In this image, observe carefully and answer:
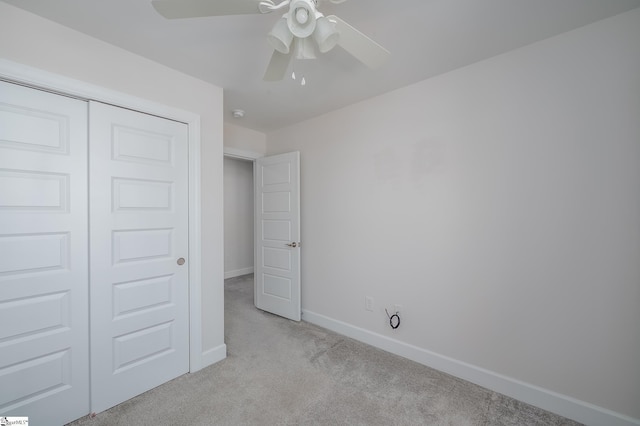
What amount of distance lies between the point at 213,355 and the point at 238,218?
3.50 m

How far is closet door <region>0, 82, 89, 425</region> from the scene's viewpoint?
5.03 feet

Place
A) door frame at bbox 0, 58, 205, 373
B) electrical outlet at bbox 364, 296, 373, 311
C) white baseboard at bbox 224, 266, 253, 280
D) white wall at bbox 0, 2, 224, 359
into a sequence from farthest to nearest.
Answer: white baseboard at bbox 224, 266, 253, 280, electrical outlet at bbox 364, 296, 373, 311, door frame at bbox 0, 58, 205, 373, white wall at bbox 0, 2, 224, 359

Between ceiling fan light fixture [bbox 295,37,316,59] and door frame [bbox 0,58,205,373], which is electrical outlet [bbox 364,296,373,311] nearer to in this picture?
door frame [bbox 0,58,205,373]

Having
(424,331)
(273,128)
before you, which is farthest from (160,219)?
(424,331)

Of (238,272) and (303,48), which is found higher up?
(303,48)

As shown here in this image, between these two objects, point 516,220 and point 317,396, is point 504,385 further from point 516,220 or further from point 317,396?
point 317,396

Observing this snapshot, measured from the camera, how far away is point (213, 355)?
93.3 inches

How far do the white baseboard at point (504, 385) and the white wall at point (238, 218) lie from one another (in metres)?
3.34

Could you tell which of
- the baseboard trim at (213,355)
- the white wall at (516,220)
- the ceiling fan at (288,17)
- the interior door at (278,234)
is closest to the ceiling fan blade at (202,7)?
the ceiling fan at (288,17)

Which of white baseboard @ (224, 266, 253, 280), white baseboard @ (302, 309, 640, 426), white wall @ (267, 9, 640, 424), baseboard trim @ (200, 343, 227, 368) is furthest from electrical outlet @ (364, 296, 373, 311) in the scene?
white baseboard @ (224, 266, 253, 280)

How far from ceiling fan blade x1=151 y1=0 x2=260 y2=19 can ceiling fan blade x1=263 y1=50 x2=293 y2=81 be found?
0.92 ft

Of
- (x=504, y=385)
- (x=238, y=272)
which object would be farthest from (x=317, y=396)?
(x=238, y=272)

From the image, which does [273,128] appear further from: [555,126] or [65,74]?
[555,126]

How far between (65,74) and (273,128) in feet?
7.19
